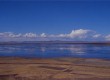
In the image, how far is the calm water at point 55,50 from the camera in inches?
239

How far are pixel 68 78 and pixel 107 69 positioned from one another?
0.79 metres

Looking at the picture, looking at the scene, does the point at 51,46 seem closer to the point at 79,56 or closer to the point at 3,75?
the point at 79,56

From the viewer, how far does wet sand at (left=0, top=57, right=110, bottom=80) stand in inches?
220

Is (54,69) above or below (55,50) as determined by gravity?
below

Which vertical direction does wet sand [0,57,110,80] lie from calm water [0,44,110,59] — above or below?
below

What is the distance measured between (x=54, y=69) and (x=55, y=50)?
1.87 feet

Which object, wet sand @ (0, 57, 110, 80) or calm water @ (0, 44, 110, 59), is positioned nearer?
wet sand @ (0, 57, 110, 80)

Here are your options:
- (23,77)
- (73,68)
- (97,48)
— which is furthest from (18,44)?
(97,48)

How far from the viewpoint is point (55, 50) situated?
618 centimetres

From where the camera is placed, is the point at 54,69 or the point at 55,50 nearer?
the point at 54,69

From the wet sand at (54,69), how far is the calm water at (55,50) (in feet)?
0.49

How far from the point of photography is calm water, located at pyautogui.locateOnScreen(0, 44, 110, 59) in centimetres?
608

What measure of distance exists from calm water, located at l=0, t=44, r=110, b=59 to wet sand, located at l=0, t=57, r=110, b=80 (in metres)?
0.15

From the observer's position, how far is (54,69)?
5734 mm
